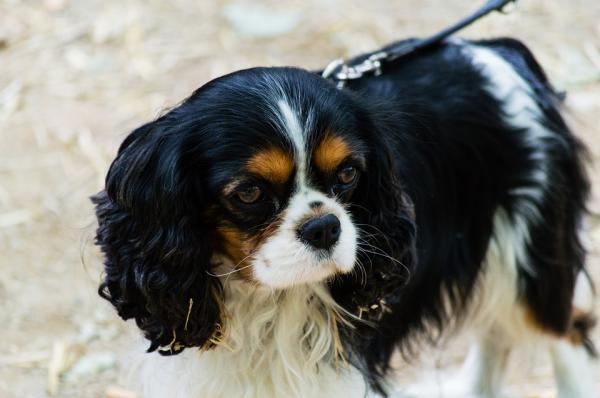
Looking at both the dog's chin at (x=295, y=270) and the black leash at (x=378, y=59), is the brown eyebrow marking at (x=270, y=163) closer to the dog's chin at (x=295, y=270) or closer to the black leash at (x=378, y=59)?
the dog's chin at (x=295, y=270)

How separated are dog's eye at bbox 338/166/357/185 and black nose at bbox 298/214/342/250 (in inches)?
6.1

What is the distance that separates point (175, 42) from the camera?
687 cm

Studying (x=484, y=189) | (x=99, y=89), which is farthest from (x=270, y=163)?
(x=99, y=89)

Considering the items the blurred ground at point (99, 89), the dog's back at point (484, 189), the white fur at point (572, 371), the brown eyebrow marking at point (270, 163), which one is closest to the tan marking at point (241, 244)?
the brown eyebrow marking at point (270, 163)

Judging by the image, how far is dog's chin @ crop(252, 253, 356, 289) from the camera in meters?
2.67

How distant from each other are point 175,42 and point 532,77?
3.68 metres

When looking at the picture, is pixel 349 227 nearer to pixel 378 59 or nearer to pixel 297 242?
pixel 297 242

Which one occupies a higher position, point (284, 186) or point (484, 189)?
point (284, 186)

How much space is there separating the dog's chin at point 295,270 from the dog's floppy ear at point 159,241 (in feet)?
0.67

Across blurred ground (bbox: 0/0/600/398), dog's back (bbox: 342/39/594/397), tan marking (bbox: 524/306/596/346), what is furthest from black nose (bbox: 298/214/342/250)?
blurred ground (bbox: 0/0/600/398)

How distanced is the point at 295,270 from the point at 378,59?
1143mm

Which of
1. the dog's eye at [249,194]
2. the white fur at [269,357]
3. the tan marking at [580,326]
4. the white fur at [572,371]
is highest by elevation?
the dog's eye at [249,194]

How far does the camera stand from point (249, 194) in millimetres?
2652

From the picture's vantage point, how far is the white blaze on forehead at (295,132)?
103 inches
